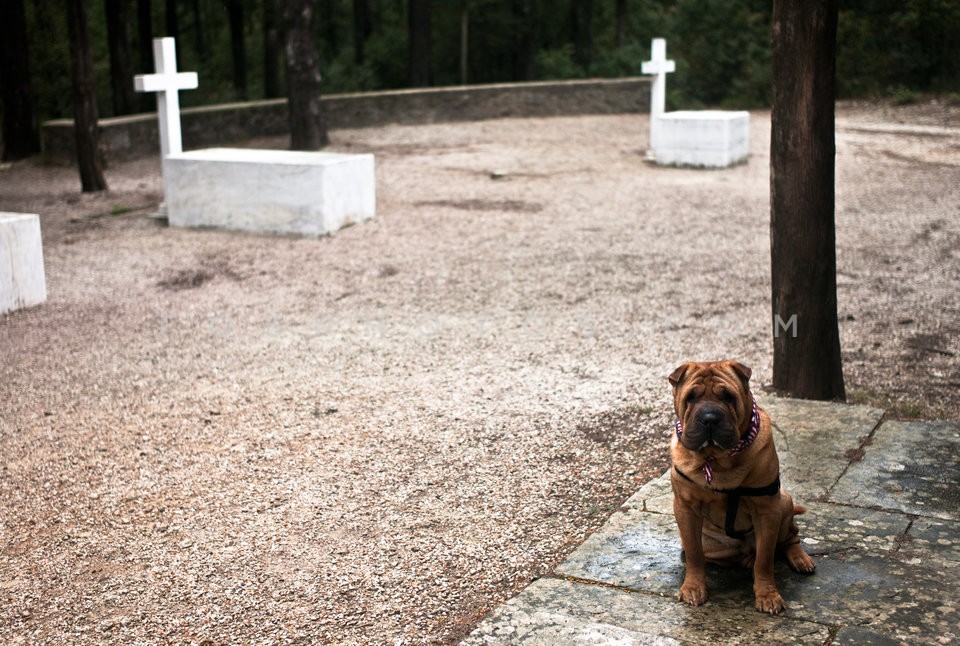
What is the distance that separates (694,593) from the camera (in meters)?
3.50

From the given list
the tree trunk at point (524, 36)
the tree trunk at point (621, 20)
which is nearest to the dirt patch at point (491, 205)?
the tree trunk at point (524, 36)

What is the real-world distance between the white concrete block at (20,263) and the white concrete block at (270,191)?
303 centimetres

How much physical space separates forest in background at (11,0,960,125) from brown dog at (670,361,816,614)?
63.1ft

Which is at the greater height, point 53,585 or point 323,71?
point 323,71

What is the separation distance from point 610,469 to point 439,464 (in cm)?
88

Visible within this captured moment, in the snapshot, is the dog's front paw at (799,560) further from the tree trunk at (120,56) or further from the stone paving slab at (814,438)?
the tree trunk at (120,56)

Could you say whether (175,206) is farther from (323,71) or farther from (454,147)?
(323,71)

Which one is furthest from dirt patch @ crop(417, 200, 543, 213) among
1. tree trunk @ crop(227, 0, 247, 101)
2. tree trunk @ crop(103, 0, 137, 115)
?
tree trunk @ crop(227, 0, 247, 101)

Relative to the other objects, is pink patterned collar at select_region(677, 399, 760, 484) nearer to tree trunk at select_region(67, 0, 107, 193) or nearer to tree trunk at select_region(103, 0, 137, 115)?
tree trunk at select_region(67, 0, 107, 193)

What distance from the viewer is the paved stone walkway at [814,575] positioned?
3324mm

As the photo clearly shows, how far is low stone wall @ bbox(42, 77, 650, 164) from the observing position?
1780 cm

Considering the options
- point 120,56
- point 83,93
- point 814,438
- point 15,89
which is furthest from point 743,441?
point 120,56

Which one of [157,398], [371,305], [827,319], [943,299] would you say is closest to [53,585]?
[157,398]

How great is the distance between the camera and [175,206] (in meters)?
12.6
